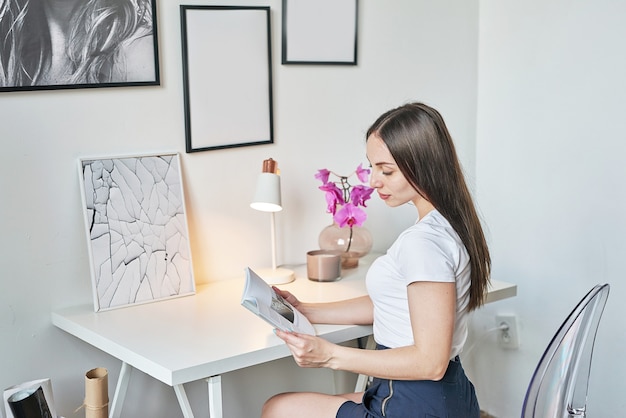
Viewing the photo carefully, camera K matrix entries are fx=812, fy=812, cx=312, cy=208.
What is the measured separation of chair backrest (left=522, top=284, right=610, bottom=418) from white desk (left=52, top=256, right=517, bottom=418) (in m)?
0.55

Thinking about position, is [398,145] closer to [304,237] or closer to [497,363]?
[304,237]

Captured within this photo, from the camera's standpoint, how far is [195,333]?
5.90ft

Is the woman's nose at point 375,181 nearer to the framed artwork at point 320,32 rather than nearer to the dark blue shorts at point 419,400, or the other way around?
the dark blue shorts at point 419,400

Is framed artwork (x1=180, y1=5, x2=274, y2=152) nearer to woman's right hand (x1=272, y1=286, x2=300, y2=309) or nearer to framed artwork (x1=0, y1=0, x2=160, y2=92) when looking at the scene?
framed artwork (x1=0, y1=0, x2=160, y2=92)

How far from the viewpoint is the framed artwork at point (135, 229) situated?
1.98 m

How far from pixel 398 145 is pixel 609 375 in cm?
123

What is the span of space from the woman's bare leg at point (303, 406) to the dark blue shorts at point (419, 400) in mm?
34

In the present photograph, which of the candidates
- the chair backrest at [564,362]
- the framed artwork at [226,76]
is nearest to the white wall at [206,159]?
the framed artwork at [226,76]

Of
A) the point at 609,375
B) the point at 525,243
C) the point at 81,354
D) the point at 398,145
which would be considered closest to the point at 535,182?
the point at 525,243

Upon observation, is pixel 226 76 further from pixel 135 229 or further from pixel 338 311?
pixel 338 311

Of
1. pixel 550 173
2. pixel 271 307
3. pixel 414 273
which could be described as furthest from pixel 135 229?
pixel 550 173

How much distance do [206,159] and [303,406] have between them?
29.3 inches

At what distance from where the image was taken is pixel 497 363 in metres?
2.86

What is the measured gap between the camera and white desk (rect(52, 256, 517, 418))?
1636 mm
